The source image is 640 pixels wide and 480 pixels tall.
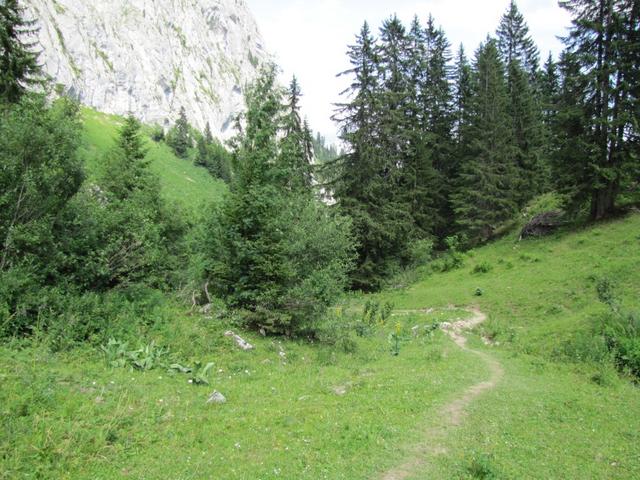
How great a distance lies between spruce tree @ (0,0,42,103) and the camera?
22264 millimetres

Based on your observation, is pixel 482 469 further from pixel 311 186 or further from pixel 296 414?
pixel 311 186

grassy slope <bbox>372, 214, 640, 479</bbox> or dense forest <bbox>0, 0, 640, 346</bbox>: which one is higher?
dense forest <bbox>0, 0, 640, 346</bbox>

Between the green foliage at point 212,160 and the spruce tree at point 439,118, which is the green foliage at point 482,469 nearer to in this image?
the spruce tree at point 439,118

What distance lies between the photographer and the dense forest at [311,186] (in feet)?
38.1

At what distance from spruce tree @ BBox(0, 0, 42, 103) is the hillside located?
1892 cm

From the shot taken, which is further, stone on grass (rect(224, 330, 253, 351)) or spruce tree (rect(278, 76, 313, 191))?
spruce tree (rect(278, 76, 313, 191))

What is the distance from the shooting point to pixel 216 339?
506 inches

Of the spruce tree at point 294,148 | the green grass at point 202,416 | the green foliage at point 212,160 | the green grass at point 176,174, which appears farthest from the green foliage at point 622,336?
the green foliage at point 212,160

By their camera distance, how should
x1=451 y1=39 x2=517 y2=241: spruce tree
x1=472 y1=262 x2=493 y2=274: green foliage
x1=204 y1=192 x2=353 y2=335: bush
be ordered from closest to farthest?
x1=204 y1=192 x2=353 y2=335: bush
x1=472 y1=262 x2=493 y2=274: green foliage
x1=451 y1=39 x2=517 y2=241: spruce tree

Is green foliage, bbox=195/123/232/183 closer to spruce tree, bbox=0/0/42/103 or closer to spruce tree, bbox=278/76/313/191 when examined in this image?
spruce tree, bbox=278/76/313/191

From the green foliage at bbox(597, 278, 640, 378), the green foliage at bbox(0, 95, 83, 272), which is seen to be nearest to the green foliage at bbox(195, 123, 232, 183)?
the green foliage at bbox(0, 95, 83, 272)

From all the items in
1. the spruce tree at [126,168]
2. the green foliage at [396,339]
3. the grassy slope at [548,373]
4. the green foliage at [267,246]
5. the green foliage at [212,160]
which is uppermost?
the green foliage at [212,160]

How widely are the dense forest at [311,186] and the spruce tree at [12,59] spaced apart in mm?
108

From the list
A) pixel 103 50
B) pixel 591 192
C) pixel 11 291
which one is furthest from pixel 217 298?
pixel 103 50
